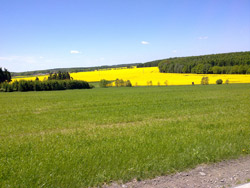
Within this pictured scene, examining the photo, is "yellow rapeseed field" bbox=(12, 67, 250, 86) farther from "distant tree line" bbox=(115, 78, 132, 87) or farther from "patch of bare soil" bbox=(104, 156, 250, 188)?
"patch of bare soil" bbox=(104, 156, 250, 188)

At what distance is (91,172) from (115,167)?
2.12 feet

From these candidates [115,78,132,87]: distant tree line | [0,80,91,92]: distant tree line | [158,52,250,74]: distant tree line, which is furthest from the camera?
[158,52,250,74]: distant tree line

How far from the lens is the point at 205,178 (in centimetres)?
499

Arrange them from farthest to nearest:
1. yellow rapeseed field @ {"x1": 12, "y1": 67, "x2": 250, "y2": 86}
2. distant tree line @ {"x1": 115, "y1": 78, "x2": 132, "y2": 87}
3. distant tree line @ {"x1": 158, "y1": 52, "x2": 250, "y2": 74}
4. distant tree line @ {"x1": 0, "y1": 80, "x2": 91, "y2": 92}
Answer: distant tree line @ {"x1": 158, "y1": 52, "x2": 250, "y2": 74}
distant tree line @ {"x1": 115, "y1": 78, "x2": 132, "y2": 87}
yellow rapeseed field @ {"x1": 12, "y1": 67, "x2": 250, "y2": 86}
distant tree line @ {"x1": 0, "y1": 80, "x2": 91, "y2": 92}

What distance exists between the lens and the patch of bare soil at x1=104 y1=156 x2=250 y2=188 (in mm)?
4691

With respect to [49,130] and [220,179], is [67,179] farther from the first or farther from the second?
[49,130]

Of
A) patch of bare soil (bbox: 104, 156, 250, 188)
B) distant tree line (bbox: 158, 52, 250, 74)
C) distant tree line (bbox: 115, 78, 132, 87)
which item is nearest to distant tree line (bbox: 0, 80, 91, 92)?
distant tree line (bbox: 115, 78, 132, 87)

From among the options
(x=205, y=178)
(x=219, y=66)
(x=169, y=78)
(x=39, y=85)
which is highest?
(x=219, y=66)

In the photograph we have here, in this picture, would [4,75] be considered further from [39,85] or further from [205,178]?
[205,178]

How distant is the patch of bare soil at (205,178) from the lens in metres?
4.69

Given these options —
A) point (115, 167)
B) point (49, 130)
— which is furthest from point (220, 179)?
point (49, 130)

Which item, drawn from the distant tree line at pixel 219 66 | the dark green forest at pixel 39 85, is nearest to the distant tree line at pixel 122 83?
the dark green forest at pixel 39 85

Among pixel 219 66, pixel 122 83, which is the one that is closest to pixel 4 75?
pixel 122 83

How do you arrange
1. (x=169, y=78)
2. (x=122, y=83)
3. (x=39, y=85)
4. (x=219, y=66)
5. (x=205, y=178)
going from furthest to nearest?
(x=219, y=66)
(x=169, y=78)
(x=122, y=83)
(x=39, y=85)
(x=205, y=178)
